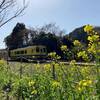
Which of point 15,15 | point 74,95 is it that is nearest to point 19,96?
point 74,95

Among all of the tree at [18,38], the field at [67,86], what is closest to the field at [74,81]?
the field at [67,86]

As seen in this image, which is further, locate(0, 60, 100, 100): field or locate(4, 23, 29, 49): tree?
locate(4, 23, 29, 49): tree

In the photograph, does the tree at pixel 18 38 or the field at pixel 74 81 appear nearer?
the field at pixel 74 81

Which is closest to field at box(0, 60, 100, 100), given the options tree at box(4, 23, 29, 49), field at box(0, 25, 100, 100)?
field at box(0, 25, 100, 100)

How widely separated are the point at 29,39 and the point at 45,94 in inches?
2906

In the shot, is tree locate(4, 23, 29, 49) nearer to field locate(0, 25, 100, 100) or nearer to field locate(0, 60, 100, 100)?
field locate(0, 25, 100, 100)

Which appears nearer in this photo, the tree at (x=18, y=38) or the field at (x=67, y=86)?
the field at (x=67, y=86)

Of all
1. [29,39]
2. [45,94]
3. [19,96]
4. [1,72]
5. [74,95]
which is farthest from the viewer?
[29,39]

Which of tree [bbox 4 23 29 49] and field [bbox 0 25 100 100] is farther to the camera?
tree [bbox 4 23 29 49]

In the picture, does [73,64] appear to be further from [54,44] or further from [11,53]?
[11,53]

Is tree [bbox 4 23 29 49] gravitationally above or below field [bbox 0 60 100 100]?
above

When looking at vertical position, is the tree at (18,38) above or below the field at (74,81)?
above

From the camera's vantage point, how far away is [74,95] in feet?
15.6

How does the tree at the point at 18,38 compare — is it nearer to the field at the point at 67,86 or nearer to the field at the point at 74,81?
the field at the point at 74,81
